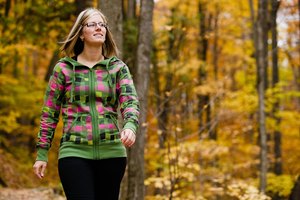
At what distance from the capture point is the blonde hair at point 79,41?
323cm

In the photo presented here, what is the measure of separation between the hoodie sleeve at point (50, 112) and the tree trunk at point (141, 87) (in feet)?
13.9

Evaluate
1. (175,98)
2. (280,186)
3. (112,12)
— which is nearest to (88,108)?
(112,12)

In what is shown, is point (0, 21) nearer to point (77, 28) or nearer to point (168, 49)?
point (168, 49)

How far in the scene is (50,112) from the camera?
3.08 m

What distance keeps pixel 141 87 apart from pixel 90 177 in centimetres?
455

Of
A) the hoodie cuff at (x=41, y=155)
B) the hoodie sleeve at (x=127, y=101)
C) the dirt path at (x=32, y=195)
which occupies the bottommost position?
the dirt path at (x=32, y=195)

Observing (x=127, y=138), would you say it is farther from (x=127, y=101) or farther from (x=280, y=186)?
(x=280, y=186)

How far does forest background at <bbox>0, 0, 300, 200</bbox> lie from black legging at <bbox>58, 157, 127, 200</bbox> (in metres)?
3.60

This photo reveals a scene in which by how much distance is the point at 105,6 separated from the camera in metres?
6.23

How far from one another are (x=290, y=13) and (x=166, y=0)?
4.83m

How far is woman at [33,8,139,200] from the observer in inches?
114

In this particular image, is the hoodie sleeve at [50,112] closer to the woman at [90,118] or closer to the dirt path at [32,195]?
the woman at [90,118]

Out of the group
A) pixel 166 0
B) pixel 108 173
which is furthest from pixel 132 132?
pixel 166 0

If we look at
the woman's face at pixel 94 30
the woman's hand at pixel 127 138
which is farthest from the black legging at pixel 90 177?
the woman's face at pixel 94 30
